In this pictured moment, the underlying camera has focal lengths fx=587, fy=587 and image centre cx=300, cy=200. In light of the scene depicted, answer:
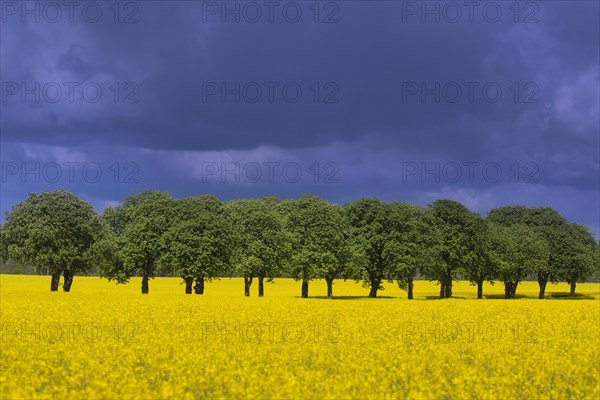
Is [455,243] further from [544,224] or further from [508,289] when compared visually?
[544,224]

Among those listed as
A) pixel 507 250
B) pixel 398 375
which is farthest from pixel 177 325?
pixel 507 250

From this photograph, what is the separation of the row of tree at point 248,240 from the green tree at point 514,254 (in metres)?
0.45

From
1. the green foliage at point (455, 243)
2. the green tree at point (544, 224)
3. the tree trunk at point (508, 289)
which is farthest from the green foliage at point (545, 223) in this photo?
the green foliage at point (455, 243)

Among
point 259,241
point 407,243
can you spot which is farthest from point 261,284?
point 407,243

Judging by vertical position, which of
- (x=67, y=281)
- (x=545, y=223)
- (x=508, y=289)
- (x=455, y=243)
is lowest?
(x=67, y=281)

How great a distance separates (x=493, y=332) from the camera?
2636 centimetres

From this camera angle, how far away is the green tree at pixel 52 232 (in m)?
61.6

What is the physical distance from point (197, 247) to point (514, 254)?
4309 centimetres

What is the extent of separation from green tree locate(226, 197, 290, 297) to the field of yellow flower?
31284 mm

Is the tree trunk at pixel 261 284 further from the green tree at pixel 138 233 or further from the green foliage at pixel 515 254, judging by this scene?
the green foliage at pixel 515 254

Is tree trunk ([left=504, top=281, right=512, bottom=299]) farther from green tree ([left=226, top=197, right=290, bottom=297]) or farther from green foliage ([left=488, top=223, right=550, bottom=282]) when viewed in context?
green tree ([left=226, top=197, right=290, bottom=297])

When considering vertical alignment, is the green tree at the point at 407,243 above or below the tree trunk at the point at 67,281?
above

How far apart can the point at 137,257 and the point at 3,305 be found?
29.3 meters

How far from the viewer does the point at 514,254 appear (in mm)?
79250
